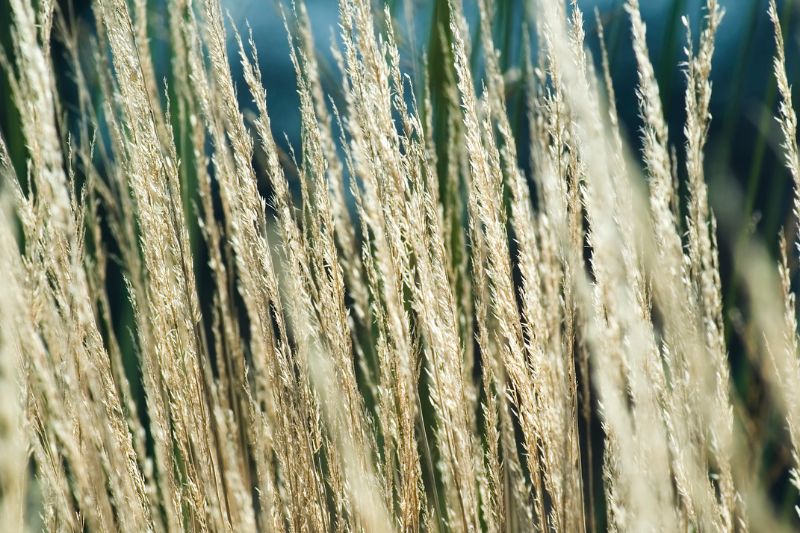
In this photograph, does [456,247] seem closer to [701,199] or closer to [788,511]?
[701,199]

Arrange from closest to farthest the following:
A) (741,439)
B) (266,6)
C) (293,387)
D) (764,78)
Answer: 1. (293,387)
2. (741,439)
3. (764,78)
4. (266,6)

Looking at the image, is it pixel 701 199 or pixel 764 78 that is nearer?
pixel 701 199

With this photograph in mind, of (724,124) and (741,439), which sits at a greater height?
(724,124)

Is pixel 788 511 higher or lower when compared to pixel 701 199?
lower

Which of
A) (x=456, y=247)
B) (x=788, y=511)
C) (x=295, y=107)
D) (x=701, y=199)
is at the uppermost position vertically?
(x=295, y=107)

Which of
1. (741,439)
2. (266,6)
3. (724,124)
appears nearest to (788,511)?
(741,439)

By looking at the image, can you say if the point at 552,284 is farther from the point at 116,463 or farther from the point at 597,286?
the point at 116,463

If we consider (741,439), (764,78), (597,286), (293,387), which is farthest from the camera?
(764,78)

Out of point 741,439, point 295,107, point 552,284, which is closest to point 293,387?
point 552,284

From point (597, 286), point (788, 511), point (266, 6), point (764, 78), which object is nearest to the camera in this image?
point (597, 286)
